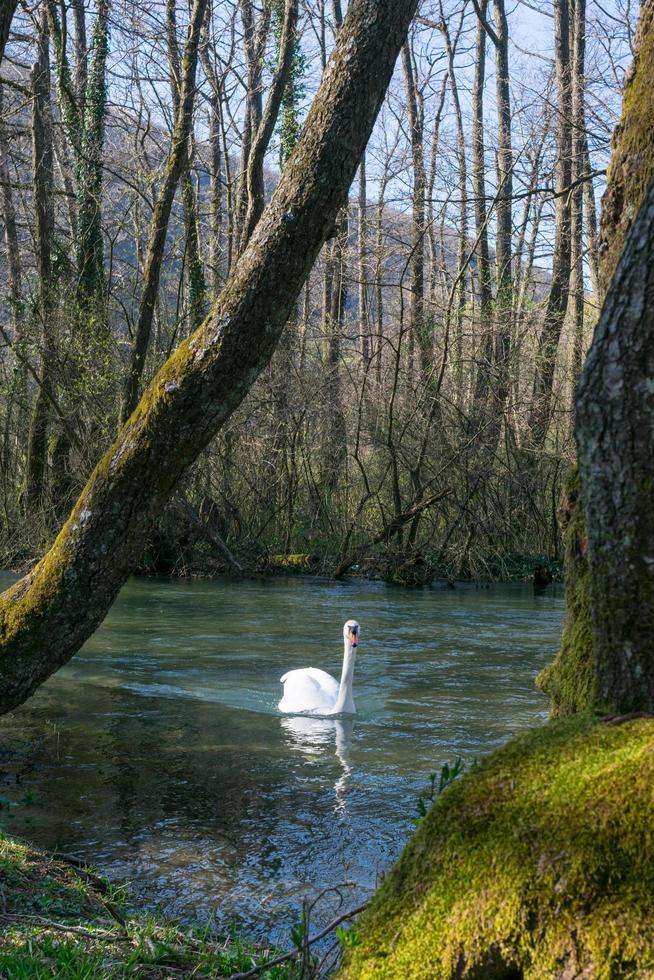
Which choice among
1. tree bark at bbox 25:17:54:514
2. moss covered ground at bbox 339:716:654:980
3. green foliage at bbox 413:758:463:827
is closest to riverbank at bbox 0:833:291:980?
green foliage at bbox 413:758:463:827

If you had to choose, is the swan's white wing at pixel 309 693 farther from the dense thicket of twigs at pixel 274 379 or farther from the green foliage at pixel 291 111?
the green foliage at pixel 291 111

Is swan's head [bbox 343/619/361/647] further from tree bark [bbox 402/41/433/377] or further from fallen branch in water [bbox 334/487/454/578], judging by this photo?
fallen branch in water [bbox 334/487/454/578]

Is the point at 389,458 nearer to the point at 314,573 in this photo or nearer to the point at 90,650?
the point at 314,573

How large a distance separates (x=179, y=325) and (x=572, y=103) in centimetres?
1029

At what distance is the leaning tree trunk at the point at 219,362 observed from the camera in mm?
6168

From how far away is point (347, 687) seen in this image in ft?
36.3

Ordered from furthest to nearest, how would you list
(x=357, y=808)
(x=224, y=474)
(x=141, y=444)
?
(x=224, y=474) < (x=357, y=808) < (x=141, y=444)

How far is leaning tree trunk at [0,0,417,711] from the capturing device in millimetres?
6168

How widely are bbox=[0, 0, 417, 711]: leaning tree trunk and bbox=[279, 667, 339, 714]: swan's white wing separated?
5.05 metres

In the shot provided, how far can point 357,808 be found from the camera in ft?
25.7

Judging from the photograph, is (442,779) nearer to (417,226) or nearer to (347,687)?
(347,687)

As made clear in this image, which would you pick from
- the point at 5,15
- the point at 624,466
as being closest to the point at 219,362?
the point at 5,15

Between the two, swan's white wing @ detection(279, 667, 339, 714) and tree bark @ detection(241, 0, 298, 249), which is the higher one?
tree bark @ detection(241, 0, 298, 249)

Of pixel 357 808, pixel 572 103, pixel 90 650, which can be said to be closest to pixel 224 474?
pixel 90 650
